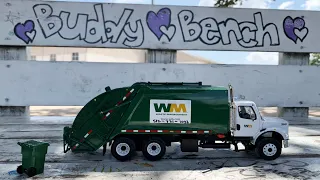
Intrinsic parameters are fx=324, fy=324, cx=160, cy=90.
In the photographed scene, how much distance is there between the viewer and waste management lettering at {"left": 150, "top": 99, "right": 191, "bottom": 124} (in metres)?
9.28

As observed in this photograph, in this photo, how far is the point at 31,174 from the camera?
7836 mm

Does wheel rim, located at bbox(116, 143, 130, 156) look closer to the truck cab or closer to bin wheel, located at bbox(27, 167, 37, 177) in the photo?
bin wheel, located at bbox(27, 167, 37, 177)

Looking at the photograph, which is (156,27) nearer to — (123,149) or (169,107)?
(169,107)

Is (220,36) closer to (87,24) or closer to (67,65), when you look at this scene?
(87,24)

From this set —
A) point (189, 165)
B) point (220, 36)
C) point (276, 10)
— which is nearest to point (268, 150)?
point (189, 165)

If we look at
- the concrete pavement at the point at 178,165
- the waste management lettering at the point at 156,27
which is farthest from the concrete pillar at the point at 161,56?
the concrete pavement at the point at 178,165

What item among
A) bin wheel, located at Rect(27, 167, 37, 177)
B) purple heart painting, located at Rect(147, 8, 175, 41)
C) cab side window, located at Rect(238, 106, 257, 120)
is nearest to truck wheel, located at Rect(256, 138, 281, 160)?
cab side window, located at Rect(238, 106, 257, 120)

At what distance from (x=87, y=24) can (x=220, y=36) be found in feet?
24.9

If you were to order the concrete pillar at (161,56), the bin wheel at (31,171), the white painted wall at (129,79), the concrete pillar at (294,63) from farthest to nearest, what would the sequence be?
the concrete pillar at (294,63)
the concrete pillar at (161,56)
the white painted wall at (129,79)
the bin wheel at (31,171)

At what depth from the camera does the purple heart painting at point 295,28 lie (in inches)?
746

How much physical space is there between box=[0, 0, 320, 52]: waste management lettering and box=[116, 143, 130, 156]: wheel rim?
32.5 ft

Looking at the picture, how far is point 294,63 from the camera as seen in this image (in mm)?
19531

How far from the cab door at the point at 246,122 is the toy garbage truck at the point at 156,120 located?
29 millimetres

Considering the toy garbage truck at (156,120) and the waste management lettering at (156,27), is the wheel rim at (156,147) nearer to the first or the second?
the toy garbage truck at (156,120)
